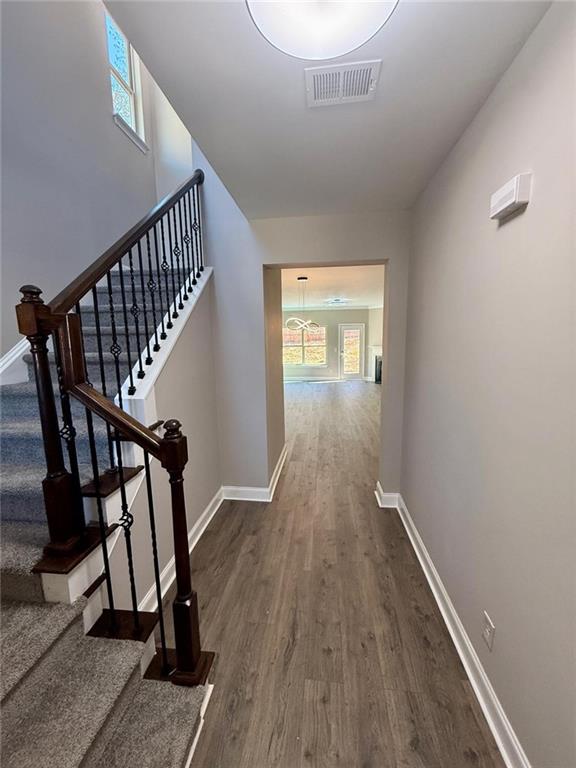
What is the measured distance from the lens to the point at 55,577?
1254 millimetres

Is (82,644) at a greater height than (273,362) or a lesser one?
lesser

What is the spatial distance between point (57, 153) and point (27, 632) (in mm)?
3179

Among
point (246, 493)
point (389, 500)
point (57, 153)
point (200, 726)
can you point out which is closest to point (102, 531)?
point (200, 726)

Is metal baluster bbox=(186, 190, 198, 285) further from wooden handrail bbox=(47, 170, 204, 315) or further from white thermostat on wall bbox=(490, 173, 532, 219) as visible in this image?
white thermostat on wall bbox=(490, 173, 532, 219)

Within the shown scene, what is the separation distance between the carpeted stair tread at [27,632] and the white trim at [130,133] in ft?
13.2

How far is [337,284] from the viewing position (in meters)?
6.89

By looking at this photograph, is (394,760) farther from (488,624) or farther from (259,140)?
(259,140)

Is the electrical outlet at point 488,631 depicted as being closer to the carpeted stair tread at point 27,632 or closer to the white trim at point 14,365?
the carpeted stair tread at point 27,632

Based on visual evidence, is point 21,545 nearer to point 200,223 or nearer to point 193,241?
point 193,241

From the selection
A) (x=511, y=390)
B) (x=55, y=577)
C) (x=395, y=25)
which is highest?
(x=395, y=25)

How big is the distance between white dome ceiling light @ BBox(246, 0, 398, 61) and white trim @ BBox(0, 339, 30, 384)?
2398 millimetres

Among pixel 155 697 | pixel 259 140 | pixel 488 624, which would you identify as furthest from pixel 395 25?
pixel 155 697

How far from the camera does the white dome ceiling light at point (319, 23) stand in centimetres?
98

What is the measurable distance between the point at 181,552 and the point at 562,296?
156 cm
